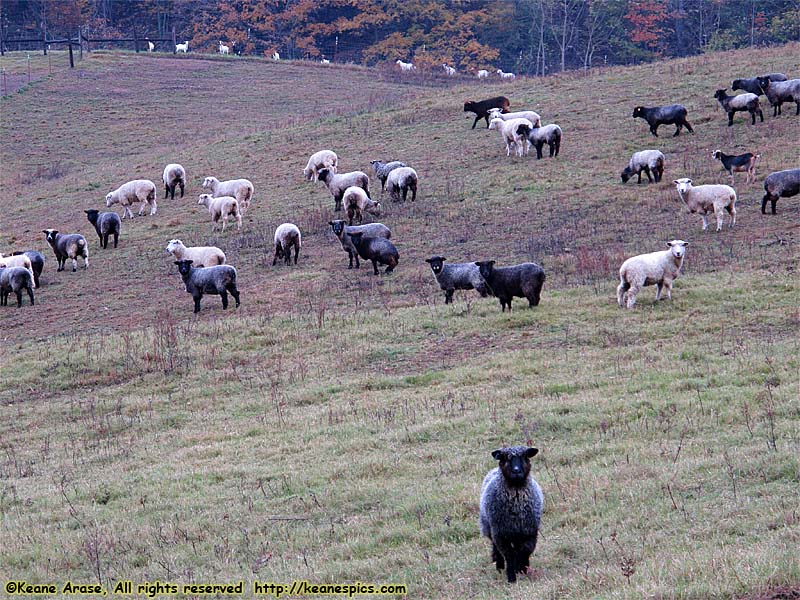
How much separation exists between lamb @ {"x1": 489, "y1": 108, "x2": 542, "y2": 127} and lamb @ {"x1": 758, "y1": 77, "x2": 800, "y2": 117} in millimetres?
6852

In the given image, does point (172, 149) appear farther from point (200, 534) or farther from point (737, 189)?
point (200, 534)

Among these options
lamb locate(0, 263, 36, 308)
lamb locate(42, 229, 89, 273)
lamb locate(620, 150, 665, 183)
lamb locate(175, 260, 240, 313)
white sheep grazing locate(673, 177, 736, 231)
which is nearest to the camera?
lamb locate(175, 260, 240, 313)

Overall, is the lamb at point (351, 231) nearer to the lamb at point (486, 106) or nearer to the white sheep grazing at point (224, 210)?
the white sheep grazing at point (224, 210)

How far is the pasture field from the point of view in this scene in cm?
786

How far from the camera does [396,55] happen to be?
74375 mm

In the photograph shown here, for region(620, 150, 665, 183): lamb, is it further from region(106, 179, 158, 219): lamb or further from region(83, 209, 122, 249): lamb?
region(106, 179, 158, 219): lamb

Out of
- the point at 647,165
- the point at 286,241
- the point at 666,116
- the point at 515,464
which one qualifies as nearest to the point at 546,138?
the point at 666,116

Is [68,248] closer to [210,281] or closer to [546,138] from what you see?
[210,281]

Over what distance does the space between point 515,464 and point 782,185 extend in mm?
15895

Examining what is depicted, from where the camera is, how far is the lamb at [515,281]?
15.8 meters

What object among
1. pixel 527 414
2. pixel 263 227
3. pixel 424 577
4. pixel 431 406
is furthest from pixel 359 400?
pixel 263 227

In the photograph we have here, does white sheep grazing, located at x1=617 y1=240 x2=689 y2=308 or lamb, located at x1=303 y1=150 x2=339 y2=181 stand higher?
lamb, located at x1=303 y1=150 x2=339 y2=181

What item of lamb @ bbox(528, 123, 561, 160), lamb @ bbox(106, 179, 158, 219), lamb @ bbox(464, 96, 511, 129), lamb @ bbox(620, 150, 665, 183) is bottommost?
lamb @ bbox(106, 179, 158, 219)

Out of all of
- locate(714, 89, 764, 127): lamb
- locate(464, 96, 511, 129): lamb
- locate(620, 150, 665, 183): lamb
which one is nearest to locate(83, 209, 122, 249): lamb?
locate(620, 150, 665, 183): lamb
